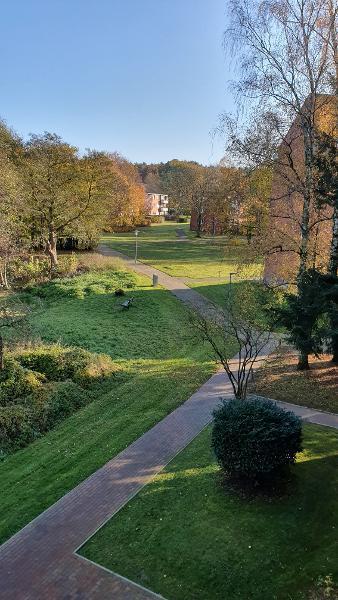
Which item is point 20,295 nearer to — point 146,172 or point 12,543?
point 12,543

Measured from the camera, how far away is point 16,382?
13641 millimetres

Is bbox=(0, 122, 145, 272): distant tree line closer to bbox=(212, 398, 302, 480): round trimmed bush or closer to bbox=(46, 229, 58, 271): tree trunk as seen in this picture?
bbox=(46, 229, 58, 271): tree trunk

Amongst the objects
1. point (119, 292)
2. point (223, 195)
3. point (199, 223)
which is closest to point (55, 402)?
point (119, 292)

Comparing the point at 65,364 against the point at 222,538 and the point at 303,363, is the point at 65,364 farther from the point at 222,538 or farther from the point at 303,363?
the point at 222,538

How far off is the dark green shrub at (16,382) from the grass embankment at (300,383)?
6.79m

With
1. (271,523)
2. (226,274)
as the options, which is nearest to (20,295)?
(226,274)

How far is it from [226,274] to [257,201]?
14662 millimetres

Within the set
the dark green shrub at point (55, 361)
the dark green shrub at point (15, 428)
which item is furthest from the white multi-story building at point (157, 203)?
the dark green shrub at point (15, 428)

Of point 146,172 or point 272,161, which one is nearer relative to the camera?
point 272,161

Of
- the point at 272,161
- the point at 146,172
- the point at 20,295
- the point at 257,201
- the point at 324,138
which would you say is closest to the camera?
the point at 324,138

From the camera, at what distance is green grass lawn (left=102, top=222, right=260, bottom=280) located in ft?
120

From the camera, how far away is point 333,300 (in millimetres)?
10055

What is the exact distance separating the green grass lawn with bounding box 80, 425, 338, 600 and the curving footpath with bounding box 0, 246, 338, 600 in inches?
9.9

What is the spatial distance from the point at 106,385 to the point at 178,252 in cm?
3323
